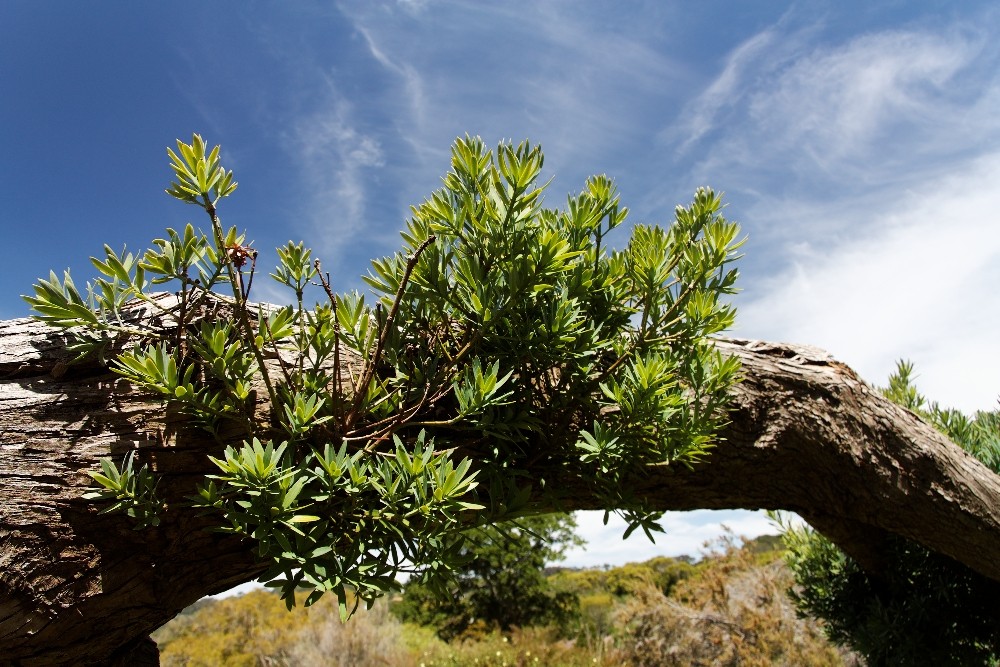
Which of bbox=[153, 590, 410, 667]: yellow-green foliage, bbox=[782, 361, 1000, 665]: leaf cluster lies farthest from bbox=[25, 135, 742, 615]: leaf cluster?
bbox=[153, 590, 410, 667]: yellow-green foliage

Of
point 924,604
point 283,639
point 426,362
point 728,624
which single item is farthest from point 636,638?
point 426,362

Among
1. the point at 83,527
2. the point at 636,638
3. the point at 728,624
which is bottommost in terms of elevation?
the point at 636,638

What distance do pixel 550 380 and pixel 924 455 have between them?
229cm

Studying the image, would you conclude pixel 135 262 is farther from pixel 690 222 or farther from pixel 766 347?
pixel 766 347

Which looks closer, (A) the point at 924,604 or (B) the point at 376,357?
(B) the point at 376,357

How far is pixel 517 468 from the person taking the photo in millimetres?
2100

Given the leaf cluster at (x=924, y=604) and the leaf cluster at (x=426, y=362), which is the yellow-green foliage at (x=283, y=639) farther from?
the leaf cluster at (x=426, y=362)

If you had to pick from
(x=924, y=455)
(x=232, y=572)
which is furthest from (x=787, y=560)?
(x=232, y=572)

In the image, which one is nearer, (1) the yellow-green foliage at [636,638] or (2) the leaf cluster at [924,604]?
(2) the leaf cluster at [924,604]

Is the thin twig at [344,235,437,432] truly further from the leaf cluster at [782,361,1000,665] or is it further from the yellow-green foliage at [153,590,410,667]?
the yellow-green foliage at [153,590,410,667]

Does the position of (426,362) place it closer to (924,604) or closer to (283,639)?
(924,604)

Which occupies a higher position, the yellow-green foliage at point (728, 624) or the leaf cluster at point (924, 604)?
the leaf cluster at point (924, 604)

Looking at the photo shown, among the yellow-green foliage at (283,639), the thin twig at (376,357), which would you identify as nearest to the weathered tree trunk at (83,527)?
the thin twig at (376,357)

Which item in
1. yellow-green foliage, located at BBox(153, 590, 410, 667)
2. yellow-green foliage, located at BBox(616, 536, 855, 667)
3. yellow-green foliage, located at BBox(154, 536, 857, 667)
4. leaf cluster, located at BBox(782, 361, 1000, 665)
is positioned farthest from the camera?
yellow-green foliage, located at BBox(153, 590, 410, 667)
